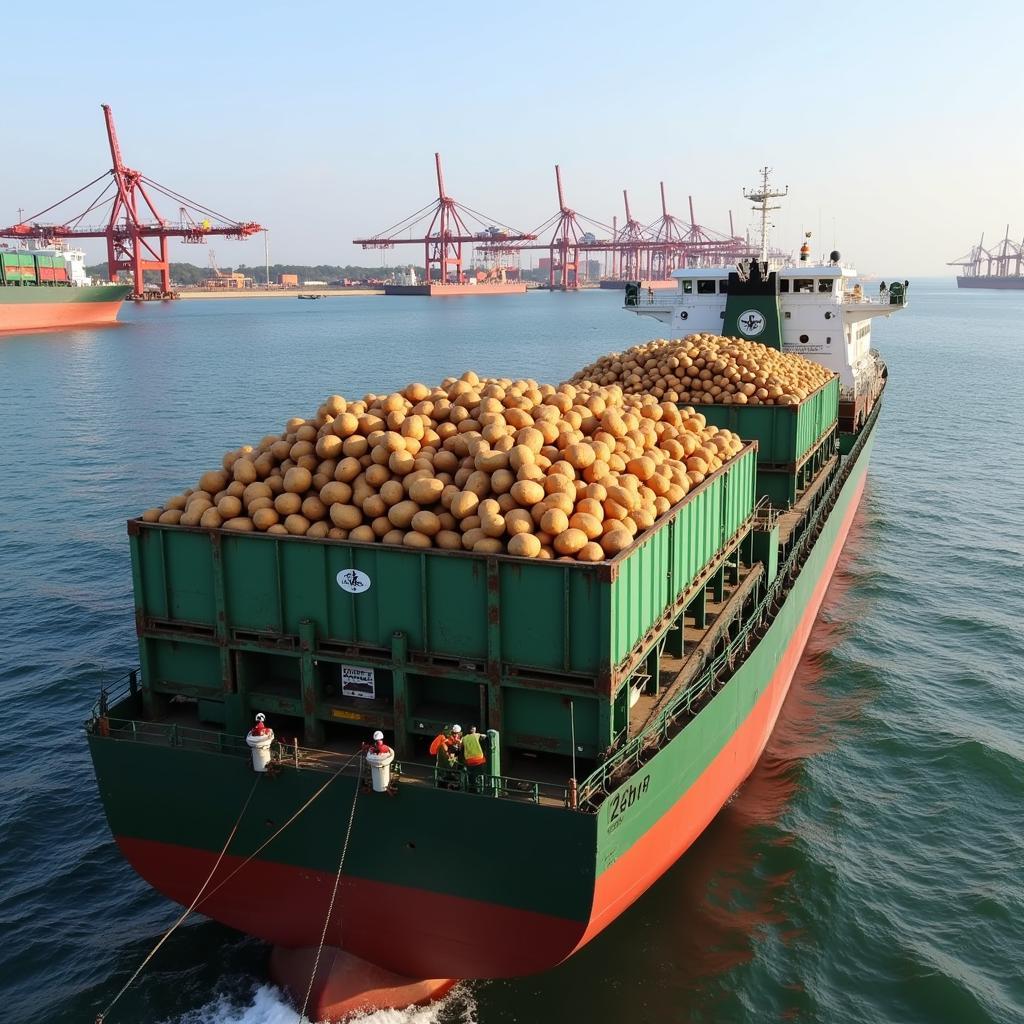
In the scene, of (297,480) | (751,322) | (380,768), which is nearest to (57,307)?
(751,322)

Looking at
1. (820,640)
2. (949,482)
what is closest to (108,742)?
(820,640)

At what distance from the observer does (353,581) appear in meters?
10.2

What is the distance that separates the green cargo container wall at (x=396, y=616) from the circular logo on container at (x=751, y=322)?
2004 centimetres

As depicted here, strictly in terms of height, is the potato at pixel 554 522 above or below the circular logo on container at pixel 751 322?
below

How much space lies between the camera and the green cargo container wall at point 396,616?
965 centimetres

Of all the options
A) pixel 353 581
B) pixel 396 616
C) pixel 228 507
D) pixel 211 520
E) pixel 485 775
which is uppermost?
pixel 228 507

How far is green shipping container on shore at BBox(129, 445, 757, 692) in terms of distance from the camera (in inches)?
378

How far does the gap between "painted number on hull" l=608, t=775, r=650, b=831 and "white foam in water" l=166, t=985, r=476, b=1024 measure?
325cm

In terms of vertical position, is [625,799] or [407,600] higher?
[407,600]

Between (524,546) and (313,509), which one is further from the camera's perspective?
(313,509)

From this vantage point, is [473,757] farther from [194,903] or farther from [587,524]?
[194,903]

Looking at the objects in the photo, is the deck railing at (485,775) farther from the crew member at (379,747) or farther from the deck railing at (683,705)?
the crew member at (379,747)

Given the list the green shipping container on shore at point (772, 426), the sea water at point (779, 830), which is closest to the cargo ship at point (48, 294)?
the sea water at point (779, 830)

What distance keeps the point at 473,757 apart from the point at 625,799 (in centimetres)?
163
